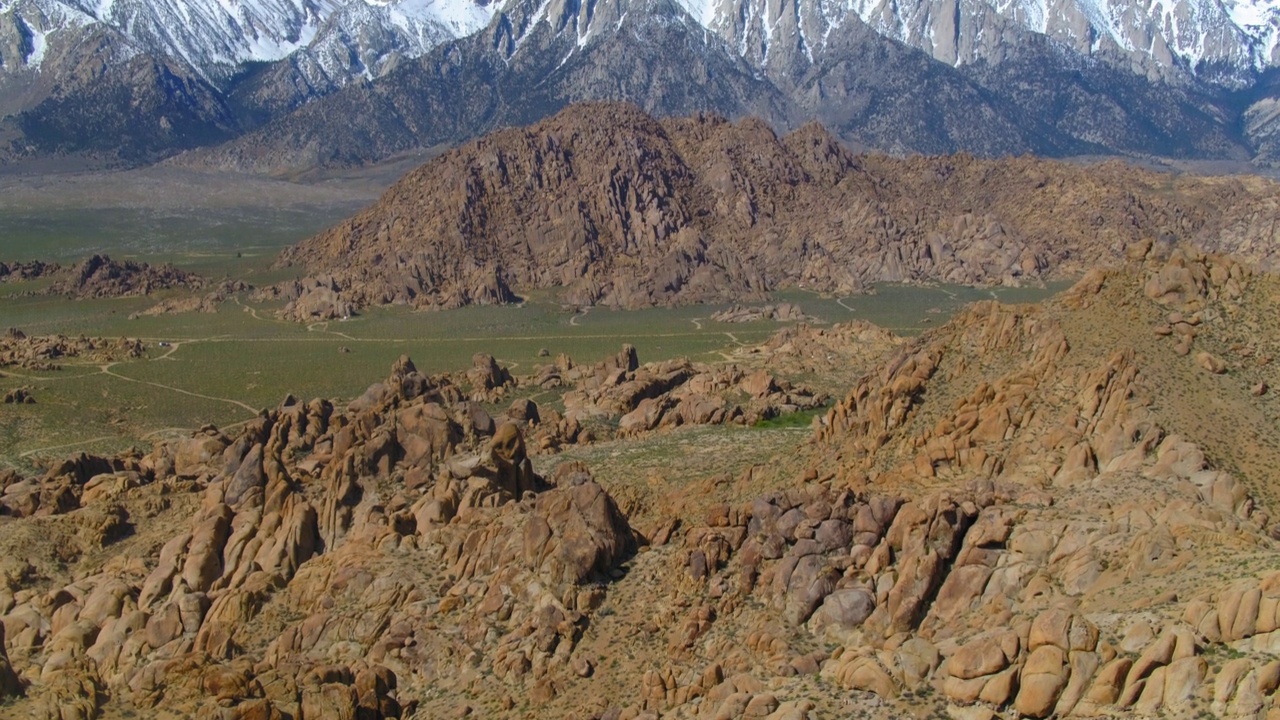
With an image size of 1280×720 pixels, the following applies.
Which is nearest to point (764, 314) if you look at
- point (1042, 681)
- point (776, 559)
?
point (776, 559)

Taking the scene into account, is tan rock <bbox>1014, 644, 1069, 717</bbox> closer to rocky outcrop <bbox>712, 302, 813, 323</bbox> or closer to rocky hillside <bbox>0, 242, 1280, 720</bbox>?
rocky hillside <bbox>0, 242, 1280, 720</bbox>

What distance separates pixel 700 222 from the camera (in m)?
138

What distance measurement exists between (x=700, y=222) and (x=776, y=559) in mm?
108138

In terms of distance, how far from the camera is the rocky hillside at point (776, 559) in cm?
2539

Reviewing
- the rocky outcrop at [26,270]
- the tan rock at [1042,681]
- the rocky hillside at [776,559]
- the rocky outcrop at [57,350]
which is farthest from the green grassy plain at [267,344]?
the tan rock at [1042,681]

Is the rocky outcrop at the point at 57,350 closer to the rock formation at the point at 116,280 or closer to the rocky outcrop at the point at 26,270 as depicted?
the rock formation at the point at 116,280

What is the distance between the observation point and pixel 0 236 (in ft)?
591

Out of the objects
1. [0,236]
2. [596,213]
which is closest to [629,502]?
[596,213]

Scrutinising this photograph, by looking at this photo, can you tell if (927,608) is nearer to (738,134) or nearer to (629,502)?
(629,502)

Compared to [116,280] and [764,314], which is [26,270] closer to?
[116,280]

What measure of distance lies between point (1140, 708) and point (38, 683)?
2334 cm

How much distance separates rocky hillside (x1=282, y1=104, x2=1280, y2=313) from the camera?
123688 millimetres

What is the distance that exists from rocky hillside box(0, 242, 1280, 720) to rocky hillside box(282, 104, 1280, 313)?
74.6m

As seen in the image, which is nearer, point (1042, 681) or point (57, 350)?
point (1042, 681)
